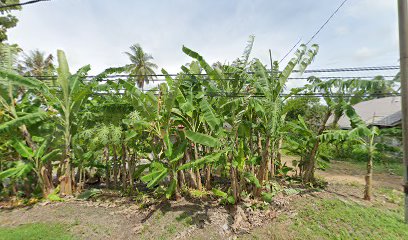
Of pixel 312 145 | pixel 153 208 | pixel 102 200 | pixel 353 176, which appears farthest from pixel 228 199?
pixel 353 176

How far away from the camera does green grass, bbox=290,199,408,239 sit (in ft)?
16.1

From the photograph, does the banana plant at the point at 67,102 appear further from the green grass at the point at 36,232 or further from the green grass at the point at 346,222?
the green grass at the point at 346,222

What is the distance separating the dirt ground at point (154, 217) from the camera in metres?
5.27

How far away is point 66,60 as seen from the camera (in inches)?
290

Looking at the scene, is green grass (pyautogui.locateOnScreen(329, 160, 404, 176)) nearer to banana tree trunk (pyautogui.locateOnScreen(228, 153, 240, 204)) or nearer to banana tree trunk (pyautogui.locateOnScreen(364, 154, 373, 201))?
banana tree trunk (pyautogui.locateOnScreen(364, 154, 373, 201))

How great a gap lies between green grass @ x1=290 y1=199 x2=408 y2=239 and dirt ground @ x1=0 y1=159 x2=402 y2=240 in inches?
17.1

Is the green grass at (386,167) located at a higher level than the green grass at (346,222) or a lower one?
lower

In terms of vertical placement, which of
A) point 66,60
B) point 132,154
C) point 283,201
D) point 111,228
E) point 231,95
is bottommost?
point 111,228

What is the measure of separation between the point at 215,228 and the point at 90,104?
6634 mm

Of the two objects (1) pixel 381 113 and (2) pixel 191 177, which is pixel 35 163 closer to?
(2) pixel 191 177

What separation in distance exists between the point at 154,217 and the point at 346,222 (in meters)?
5.09

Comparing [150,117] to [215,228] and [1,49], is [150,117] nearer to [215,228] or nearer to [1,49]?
[215,228]

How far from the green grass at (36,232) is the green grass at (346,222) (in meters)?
5.98

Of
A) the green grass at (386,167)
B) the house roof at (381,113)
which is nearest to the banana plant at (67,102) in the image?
the green grass at (386,167)
